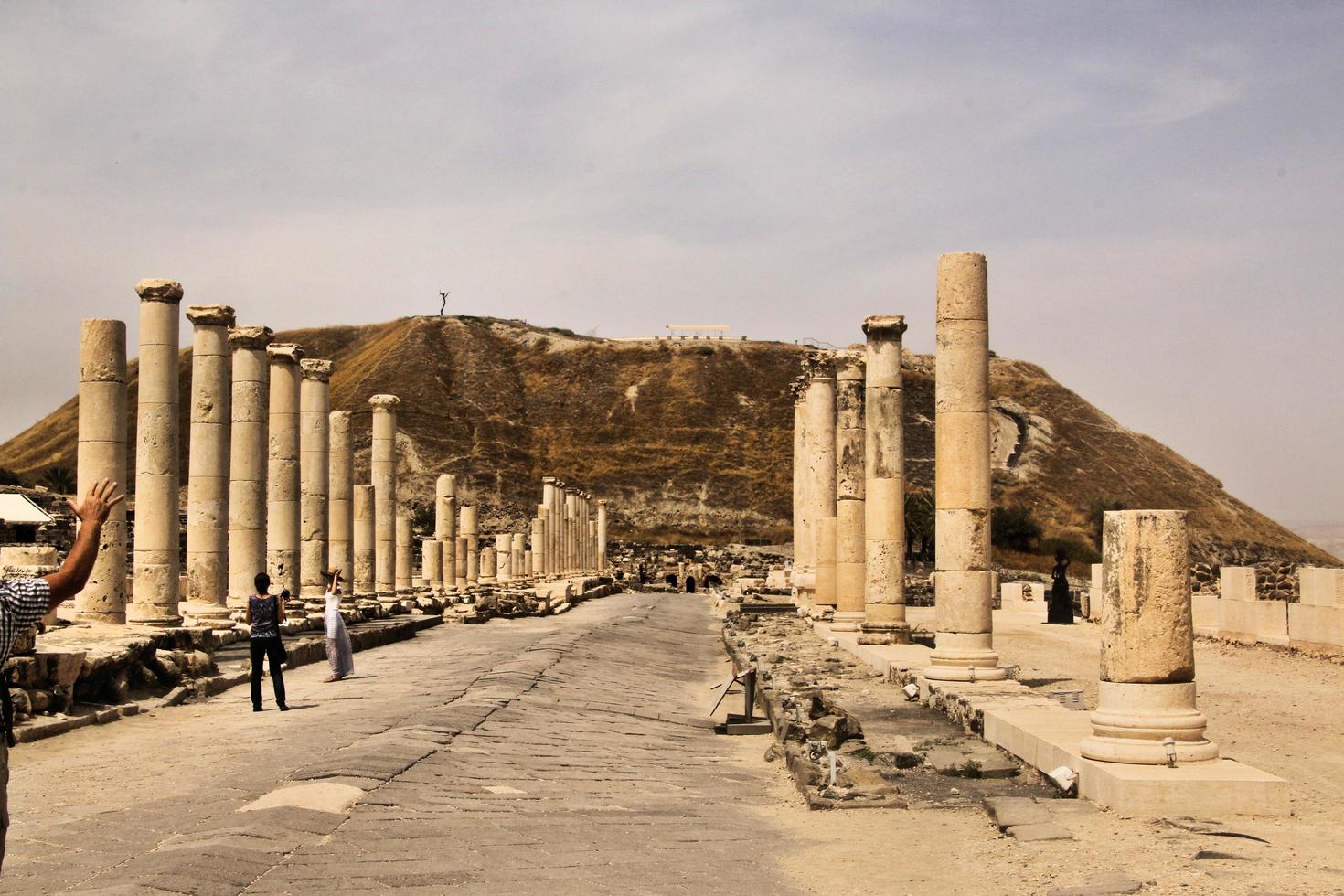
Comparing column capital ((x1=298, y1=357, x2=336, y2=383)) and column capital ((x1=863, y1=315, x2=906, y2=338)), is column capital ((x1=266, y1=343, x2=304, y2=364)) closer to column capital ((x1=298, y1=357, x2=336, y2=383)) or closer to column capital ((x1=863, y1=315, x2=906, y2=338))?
column capital ((x1=298, y1=357, x2=336, y2=383))

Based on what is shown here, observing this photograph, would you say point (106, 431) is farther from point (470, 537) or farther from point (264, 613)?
point (470, 537)

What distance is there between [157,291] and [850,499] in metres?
11.5

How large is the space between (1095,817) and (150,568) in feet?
45.2

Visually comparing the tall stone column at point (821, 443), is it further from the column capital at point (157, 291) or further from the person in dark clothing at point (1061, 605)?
the column capital at point (157, 291)

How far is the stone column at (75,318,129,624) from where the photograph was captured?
18.1 meters

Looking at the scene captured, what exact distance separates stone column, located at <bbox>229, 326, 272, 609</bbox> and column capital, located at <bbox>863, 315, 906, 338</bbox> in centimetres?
964

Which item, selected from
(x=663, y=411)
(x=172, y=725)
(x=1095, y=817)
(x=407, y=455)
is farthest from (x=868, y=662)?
(x=663, y=411)

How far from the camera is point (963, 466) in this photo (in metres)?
15.1

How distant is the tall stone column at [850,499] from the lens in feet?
78.0

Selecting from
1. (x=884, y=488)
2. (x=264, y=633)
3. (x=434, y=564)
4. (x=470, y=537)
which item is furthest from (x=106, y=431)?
(x=470, y=537)

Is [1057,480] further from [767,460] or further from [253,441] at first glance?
[253,441]

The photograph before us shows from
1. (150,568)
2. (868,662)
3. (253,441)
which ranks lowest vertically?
(868,662)

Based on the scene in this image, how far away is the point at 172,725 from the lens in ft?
43.3

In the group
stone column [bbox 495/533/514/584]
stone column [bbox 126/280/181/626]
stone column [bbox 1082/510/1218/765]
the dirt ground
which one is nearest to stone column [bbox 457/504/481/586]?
stone column [bbox 495/533/514/584]
